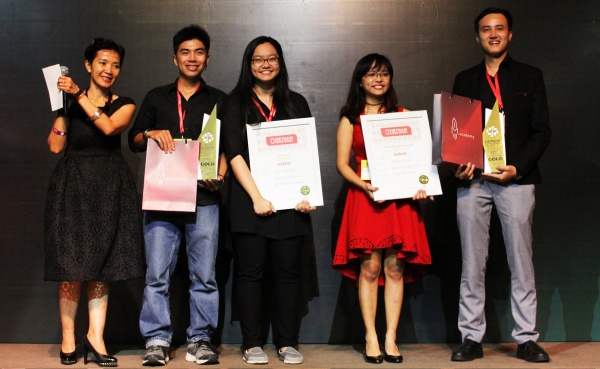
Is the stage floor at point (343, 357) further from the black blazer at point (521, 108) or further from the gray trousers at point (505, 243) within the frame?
the black blazer at point (521, 108)

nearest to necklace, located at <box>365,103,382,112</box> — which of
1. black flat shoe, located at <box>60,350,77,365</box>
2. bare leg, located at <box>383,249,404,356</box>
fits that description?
bare leg, located at <box>383,249,404,356</box>

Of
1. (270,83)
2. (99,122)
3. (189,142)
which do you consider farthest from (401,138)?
(99,122)

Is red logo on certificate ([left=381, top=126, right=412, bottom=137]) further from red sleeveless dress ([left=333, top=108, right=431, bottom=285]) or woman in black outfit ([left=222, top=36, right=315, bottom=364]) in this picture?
woman in black outfit ([left=222, top=36, right=315, bottom=364])

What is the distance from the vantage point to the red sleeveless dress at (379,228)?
11.2 feet

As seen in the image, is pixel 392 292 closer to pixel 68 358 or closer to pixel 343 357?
pixel 343 357

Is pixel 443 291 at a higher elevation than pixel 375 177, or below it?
below

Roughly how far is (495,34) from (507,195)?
769 millimetres

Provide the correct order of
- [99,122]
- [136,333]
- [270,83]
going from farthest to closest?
[136,333], [270,83], [99,122]

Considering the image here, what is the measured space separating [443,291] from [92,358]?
1.89 m

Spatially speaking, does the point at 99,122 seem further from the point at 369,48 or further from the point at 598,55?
the point at 598,55

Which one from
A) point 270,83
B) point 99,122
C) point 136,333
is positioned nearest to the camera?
point 99,122

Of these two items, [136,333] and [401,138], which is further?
[136,333]

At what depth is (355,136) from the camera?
3545 mm

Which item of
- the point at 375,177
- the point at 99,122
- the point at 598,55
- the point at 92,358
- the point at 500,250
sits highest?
the point at 598,55
